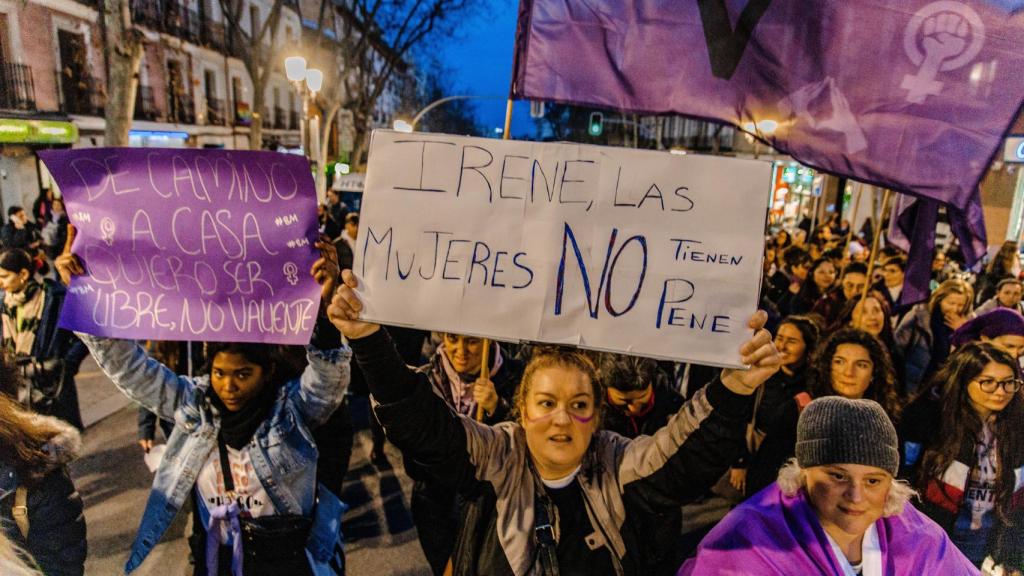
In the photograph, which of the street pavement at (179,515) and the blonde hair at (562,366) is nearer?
the blonde hair at (562,366)

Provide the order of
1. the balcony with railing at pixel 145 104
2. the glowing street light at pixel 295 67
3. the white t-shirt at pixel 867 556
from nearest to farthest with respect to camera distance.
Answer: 1. the white t-shirt at pixel 867 556
2. the glowing street light at pixel 295 67
3. the balcony with railing at pixel 145 104

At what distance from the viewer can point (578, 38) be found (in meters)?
2.77

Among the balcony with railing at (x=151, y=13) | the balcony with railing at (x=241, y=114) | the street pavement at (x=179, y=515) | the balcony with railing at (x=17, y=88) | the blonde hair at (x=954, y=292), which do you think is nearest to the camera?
the street pavement at (x=179, y=515)

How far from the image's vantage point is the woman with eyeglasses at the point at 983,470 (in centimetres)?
273

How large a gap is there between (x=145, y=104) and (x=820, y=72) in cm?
2430

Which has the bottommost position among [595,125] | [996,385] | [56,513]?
[56,513]

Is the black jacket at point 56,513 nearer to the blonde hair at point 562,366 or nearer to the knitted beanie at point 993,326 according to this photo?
the blonde hair at point 562,366

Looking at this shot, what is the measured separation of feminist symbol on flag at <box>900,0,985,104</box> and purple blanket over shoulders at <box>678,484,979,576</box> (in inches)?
69.2

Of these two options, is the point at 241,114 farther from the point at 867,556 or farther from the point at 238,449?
the point at 867,556

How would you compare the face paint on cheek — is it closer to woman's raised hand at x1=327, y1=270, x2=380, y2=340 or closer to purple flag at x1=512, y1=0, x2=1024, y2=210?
woman's raised hand at x1=327, y1=270, x2=380, y2=340

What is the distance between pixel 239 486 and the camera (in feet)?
7.93

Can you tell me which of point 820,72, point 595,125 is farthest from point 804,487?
point 595,125

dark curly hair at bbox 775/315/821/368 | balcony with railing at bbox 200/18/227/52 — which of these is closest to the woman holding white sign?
dark curly hair at bbox 775/315/821/368

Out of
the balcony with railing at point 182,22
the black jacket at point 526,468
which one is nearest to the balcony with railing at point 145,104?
the balcony with railing at point 182,22
